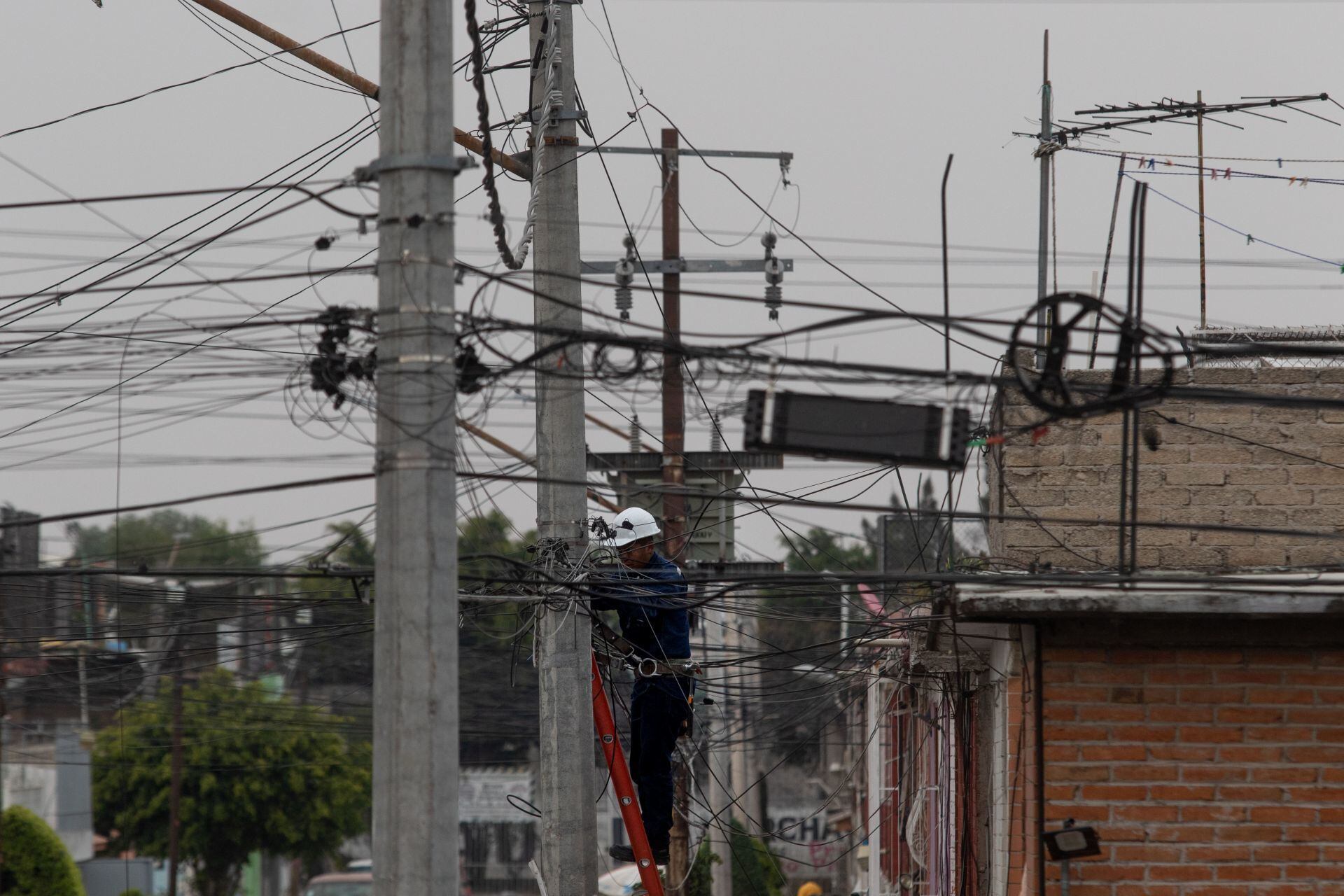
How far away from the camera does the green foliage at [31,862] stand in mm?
23016

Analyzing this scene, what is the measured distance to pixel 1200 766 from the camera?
795 cm

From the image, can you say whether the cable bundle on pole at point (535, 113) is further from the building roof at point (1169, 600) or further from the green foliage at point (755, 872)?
the green foliage at point (755, 872)

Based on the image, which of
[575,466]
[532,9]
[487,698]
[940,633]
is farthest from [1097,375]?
[487,698]

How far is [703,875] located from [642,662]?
14727mm

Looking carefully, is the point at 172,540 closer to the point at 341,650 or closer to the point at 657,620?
the point at 341,650

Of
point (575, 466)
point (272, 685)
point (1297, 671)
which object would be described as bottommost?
point (272, 685)

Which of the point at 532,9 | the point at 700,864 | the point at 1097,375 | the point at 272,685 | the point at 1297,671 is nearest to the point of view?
the point at 1297,671

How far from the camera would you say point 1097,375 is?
884 cm

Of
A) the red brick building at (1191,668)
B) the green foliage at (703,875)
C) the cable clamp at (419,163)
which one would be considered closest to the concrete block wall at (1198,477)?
the red brick building at (1191,668)

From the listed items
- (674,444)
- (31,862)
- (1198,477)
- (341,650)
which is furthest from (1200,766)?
(341,650)

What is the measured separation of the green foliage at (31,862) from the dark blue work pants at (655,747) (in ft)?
53.5

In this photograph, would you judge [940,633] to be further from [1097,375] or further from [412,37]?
[412,37]

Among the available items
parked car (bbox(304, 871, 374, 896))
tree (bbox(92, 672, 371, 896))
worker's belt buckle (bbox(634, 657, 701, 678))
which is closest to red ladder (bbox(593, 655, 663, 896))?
worker's belt buckle (bbox(634, 657, 701, 678))

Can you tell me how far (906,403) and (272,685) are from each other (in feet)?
164
